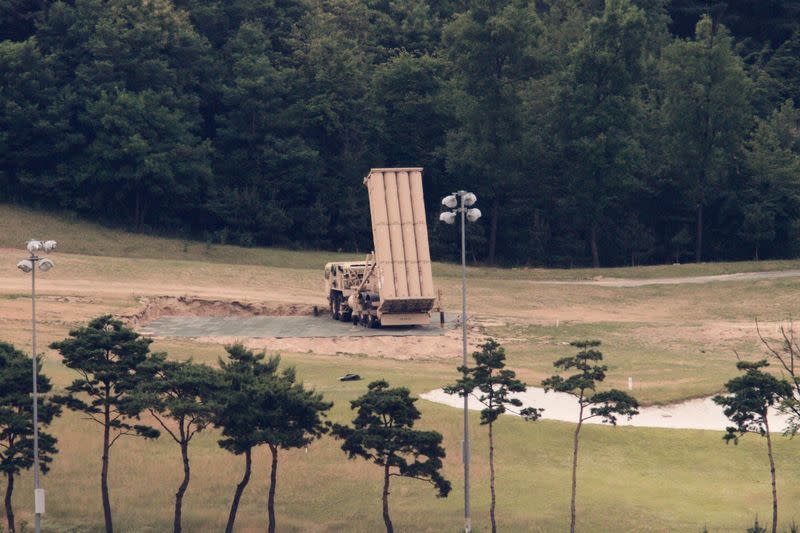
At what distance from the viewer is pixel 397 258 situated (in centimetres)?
6712

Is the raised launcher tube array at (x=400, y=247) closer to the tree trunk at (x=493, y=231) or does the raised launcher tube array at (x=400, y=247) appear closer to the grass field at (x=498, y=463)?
the grass field at (x=498, y=463)

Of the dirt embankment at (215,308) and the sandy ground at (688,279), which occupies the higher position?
the sandy ground at (688,279)

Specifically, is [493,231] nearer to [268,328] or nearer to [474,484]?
[268,328]

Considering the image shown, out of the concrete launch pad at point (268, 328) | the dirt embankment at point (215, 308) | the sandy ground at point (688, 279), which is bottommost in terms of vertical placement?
the concrete launch pad at point (268, 328)

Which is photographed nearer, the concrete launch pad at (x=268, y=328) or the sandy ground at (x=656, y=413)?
the sandy ground at (x=656, y=413)

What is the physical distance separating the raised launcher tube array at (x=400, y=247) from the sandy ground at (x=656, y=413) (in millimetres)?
14974

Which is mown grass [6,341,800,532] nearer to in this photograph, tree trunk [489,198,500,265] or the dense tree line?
the dense tree line

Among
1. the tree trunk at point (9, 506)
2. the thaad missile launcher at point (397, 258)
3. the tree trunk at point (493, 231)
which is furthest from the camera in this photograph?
the tree trunk at point (493, 231)

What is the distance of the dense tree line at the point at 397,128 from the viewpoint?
99562 millimetres

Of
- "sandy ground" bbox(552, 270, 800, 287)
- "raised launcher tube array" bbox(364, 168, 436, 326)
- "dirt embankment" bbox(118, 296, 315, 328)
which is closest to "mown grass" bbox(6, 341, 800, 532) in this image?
"raised launcher tube array" bbox(364, 168, 436, 326)

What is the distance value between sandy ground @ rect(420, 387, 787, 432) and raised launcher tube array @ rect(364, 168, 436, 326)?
1497 centimetres

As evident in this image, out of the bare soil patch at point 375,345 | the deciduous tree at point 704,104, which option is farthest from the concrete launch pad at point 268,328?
the deciduous tree at point 704,104

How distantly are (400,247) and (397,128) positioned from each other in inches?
1635

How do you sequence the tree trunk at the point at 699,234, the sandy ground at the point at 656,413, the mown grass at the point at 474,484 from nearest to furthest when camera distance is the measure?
1. the mown grass at the point at 474,484
2. the sandy ground at the point at 656,413
3. the tree trunk at the point at 699,234
